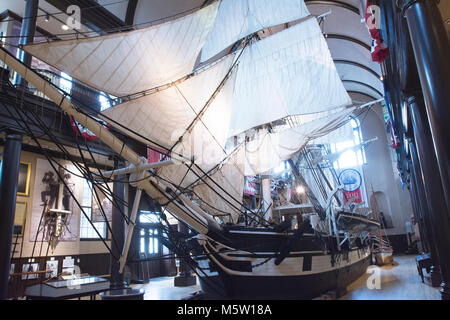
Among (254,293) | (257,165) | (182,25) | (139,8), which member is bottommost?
(254,293)

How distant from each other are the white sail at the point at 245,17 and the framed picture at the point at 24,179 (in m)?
5.94

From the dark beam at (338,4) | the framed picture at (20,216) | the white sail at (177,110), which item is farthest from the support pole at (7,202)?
the dark beam at (338,4)

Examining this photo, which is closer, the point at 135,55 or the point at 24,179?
the point at 135,55

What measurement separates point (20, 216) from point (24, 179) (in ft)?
3.36

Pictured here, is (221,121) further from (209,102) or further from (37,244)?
(37,244)

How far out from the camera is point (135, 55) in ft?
21.1

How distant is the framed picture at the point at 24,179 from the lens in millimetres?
8406

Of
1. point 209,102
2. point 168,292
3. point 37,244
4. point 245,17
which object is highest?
point 245,17

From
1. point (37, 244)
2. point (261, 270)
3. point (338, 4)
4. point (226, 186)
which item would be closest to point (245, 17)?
point (338, 4)

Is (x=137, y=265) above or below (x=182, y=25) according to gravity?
below

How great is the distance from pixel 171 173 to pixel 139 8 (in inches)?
186

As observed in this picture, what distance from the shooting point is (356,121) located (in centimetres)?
1986
